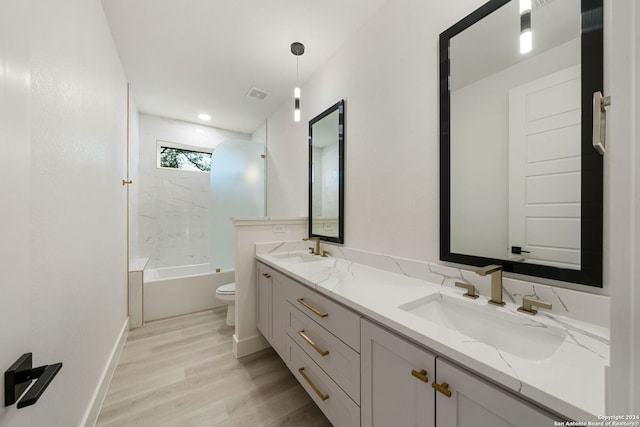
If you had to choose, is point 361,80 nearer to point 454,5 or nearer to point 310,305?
point 454,5

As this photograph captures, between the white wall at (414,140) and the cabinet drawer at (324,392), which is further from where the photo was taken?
the cabinet drawer at (324,392)

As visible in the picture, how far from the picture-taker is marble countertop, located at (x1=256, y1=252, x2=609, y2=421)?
0.49 metres

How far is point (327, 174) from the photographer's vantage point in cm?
212

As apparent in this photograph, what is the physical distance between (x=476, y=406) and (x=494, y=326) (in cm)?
40

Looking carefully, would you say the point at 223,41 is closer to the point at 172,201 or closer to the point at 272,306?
the point at 272,306

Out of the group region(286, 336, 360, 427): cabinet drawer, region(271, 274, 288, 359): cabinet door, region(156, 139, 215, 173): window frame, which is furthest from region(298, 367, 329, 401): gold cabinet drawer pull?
region(156, 139, 215, 173): window frame

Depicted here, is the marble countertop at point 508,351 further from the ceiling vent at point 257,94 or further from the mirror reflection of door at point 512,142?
the ceiling vent at point 257,94

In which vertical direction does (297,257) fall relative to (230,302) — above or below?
above

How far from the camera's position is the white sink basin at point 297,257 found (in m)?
2.04

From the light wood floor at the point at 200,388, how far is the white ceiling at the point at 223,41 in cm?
263

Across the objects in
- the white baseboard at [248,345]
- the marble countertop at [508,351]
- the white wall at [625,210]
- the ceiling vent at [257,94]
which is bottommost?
the white baseboard at [248,345]

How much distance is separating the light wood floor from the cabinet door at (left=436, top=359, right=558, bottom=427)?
39.6 inches

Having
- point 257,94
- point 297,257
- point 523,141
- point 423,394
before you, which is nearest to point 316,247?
point 297,257

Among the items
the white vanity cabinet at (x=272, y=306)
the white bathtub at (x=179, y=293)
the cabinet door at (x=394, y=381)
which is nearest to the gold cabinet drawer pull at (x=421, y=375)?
the cabinet door at (x=394, y=381)
